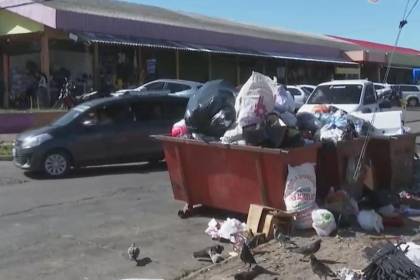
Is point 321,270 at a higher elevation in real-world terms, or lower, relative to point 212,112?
lower

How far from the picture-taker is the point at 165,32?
3059 centimetres

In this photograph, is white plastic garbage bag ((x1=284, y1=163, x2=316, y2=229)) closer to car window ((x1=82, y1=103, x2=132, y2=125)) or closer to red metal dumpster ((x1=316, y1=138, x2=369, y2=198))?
red metal dumpster ((x1=316, y1=138, x2=369, y2=198))

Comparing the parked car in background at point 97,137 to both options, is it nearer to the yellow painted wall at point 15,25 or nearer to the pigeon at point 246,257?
the pigeon at point 246,257

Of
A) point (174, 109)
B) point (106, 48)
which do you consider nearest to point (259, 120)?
point (174, 109)

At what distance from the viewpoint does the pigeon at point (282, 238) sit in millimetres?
6738

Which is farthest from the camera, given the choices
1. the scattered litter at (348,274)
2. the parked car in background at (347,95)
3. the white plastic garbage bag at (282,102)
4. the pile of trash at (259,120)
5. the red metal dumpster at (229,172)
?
the parked car in background at (347,95)

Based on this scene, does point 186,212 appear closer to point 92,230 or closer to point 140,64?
point 92,230

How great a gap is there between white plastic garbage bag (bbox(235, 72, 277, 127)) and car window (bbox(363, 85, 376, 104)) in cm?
909

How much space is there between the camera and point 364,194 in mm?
8766

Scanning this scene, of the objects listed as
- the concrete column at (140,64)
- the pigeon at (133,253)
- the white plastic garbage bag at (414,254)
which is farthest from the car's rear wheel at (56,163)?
the concrete column at (140,64)

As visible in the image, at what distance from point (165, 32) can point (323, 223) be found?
24.6 m

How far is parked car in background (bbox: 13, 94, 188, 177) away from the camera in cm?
1290

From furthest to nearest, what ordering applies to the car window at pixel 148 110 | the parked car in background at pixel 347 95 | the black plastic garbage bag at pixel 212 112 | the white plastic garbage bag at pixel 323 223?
1. the parked car in background at pixel 347 95
2. the car window at pixel 148 110
3. the black plastic garbage bag at pixel 212 112
4. the white plastic garbage bag at pixel 323 223

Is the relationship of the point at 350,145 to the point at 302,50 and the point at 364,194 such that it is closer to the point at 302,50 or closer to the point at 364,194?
the point at 364,194
